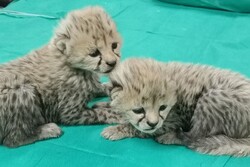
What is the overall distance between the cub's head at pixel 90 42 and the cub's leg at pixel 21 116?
218 mm

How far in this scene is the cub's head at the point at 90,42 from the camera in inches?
65.4

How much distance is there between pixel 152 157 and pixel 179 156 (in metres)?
0.10

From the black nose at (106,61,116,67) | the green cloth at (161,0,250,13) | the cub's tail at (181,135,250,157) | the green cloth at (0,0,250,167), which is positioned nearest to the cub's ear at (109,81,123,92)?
the black nose at (106,61,116,67)

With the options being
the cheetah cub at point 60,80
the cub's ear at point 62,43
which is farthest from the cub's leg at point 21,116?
the cub's ear at point 62,43

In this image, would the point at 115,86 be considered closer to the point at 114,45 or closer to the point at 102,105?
the point at 114,45

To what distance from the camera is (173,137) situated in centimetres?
163

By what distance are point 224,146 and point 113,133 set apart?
1.44 ft

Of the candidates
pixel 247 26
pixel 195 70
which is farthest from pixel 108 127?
pixel 247 26

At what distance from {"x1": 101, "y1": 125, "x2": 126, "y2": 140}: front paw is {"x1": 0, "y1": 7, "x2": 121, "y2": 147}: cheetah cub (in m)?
0.09

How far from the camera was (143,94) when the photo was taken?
148cm

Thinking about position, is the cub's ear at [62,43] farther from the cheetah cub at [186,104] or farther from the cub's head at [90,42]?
the cheetah cub at [186,104]

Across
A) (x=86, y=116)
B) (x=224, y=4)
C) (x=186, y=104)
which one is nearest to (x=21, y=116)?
(x=86, y=116)

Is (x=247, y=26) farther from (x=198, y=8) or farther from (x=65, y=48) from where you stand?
(x=65, y=48)

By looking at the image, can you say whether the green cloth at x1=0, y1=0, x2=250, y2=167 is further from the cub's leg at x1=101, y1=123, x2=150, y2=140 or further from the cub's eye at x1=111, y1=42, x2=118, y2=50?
the cub's eye at x1=111, y1=42, x2=118, y2=50
